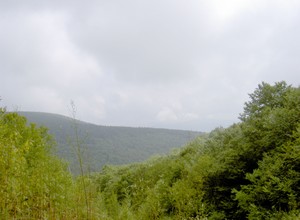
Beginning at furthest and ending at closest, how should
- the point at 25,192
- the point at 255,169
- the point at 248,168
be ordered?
the point at 248,168 → the point at 255,169 → the point at 25,192

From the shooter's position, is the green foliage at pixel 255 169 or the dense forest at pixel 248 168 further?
the green foliage at pixel 255 169

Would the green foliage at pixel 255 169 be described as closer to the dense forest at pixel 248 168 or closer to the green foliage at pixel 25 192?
the dense forest at pixel 248 168

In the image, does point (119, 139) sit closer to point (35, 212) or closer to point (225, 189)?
point (225, 189)

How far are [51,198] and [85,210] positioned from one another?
36 cm

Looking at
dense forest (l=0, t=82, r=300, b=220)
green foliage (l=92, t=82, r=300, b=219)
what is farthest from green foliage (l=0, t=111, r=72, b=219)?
green foliage (l=92, t=82, r=300, b=219)

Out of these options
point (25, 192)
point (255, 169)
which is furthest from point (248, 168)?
point (25, 192)

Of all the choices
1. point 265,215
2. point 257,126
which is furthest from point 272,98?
point 265,215

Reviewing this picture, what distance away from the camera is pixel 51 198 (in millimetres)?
3105

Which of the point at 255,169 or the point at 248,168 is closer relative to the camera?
the point at 255,169

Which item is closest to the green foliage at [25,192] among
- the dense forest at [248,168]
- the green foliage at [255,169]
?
the dense forest at [248,168]

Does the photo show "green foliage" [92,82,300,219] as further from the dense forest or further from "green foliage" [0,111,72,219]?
"green foliage" [0,111,72,219]

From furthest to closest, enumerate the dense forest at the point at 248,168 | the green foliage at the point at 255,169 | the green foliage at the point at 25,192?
the green foliage at the point at 255,169 → the dense forest at the point at 248,168 → the green foliage at the point at 25,192

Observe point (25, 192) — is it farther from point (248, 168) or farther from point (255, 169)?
point (248, 168)

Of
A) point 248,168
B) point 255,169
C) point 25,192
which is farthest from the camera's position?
point 248,168
